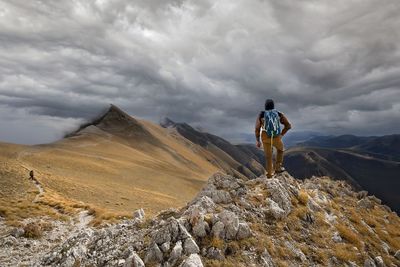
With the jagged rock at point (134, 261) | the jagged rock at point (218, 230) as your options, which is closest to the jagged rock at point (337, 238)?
the jagged rock at point (218, 230)

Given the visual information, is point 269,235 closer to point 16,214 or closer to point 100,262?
point 100,262

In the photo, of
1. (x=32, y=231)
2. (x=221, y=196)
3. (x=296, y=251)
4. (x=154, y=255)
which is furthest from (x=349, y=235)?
(x=32, y=231)

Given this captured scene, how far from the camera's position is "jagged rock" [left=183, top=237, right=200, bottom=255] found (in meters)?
15.8

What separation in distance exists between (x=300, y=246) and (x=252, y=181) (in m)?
7.44

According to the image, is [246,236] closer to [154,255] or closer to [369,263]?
[154,255]

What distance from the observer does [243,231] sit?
1730 cm

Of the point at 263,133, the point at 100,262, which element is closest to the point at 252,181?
the point at 263,133

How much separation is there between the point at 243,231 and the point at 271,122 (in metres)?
8.07

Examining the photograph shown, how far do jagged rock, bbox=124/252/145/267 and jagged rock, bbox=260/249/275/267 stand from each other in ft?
17.3

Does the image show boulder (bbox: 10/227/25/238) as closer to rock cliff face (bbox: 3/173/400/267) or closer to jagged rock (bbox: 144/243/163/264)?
rock cliff face (bbox: 3/173/400/267)

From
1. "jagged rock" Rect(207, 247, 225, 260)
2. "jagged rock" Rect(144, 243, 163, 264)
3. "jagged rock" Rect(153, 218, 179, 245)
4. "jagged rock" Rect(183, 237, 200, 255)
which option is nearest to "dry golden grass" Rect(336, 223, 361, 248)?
"jagged rock" Rect(207, 247, 225, 260)

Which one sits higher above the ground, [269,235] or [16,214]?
[269,235]

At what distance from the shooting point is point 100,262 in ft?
55.0

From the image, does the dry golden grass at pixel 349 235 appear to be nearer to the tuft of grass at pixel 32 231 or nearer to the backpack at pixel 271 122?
the backpack at pixel 271 122
